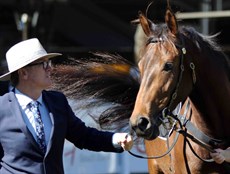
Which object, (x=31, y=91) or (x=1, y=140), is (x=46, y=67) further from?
(x=1, y=140)

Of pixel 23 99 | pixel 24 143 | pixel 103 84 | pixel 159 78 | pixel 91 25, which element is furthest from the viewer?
pixel 91 25

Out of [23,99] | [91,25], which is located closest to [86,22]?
[91,25]

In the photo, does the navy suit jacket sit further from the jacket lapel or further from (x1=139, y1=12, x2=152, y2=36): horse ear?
(x1=139, y1=12, x2=152, y2=36): horse ear

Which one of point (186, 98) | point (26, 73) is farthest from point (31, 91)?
point (186, 98)

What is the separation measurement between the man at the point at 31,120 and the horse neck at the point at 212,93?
815mm

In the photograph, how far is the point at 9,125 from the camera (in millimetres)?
3914

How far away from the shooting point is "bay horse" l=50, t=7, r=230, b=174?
4.33m

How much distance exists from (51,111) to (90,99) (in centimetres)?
187

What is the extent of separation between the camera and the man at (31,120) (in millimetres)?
3896

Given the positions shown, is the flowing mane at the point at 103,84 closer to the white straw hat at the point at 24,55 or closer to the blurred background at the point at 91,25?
the white straw hat at the point at 24,55

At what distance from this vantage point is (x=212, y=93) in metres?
4.72

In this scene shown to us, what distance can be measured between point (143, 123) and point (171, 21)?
72 centimetres

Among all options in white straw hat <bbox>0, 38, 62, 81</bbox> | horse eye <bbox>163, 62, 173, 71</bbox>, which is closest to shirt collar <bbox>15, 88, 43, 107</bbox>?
white straw hat <bbox>0, 38, 62, 81</bbox>

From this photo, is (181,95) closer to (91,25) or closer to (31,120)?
(31,120)
